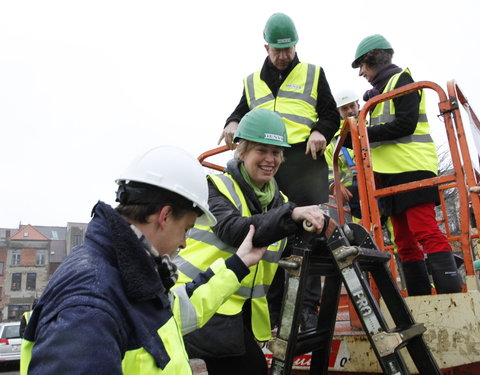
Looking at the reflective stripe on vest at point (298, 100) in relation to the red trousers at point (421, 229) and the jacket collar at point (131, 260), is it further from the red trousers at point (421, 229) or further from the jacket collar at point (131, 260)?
the jacket collar at point (131, 260)

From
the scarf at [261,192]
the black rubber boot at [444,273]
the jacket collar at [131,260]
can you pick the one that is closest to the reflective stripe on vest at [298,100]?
the scarf at [261,192]

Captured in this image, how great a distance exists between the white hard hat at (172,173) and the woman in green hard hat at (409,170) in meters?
1.98

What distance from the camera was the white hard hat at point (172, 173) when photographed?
1654 mm

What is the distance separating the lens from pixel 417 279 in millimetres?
3512

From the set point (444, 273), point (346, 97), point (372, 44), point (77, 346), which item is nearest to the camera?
point (77, 346)

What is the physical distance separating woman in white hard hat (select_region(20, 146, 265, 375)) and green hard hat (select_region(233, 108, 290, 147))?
2.66 feet

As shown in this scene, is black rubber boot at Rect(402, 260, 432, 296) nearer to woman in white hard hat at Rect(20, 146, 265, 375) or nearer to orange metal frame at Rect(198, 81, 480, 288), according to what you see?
orange metal frame at Rect(198, 81, 480, 288)

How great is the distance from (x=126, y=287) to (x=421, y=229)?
2.58 meters

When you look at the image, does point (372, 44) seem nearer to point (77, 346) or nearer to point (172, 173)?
point (172, 173)

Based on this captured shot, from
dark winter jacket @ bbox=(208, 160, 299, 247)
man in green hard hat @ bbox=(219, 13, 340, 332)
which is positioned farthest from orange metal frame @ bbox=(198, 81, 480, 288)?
dark winter jacket @ bbox=(208, 160, 299, 247)

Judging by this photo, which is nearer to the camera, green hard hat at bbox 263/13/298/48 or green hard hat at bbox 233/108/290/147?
green hard hat at bbox 233/108/290/147

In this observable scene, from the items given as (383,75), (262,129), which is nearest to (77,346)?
(262,129)

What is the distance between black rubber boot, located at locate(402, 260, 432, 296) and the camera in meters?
3.47

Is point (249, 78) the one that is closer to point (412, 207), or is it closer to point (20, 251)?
point (412, 207)
